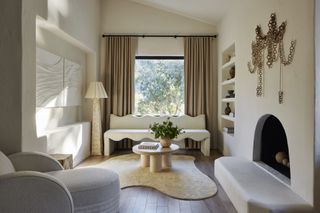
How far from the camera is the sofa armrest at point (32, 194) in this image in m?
1.68

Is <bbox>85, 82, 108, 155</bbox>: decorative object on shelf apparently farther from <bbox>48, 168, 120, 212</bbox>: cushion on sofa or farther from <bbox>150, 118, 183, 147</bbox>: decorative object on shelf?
<bbox>48, 168, 120, 212</bbox>: cushion on sofa

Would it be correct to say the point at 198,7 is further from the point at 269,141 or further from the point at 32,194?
the point at 32,194

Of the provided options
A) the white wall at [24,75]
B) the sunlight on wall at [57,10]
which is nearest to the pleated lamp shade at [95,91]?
the sunlight on wall at [57,10]

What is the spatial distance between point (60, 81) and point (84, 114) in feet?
4.60

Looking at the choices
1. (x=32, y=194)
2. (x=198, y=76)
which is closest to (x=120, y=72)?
(x=198, y=76)

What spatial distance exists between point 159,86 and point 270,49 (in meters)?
3.46

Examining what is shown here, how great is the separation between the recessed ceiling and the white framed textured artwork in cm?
223

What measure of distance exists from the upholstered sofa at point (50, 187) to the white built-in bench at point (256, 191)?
118cm

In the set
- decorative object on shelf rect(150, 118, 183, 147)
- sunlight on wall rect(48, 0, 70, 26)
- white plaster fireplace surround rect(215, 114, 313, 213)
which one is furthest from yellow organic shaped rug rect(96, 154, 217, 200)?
sunlight on wall rect(48, 0, 70, 26)

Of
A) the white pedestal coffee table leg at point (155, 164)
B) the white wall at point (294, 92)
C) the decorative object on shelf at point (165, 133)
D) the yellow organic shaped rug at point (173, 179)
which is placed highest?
the white wall at point (294, 92)

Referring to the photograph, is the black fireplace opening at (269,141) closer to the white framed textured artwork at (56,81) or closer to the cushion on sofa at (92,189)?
the cushion on sofa at (92,189)

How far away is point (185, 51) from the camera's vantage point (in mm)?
5742

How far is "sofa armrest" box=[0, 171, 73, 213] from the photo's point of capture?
168 centimetres

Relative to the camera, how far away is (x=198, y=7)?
16.7 feet
